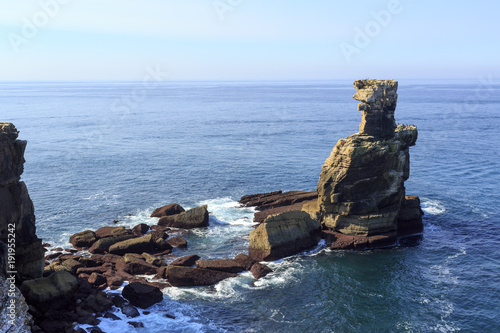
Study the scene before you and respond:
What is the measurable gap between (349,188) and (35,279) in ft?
118

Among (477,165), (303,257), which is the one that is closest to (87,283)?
(303,257)

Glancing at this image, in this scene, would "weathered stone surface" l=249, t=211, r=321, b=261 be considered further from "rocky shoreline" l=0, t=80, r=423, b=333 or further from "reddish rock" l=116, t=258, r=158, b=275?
"reddish rock" l=116, t=258, r=158, b=275

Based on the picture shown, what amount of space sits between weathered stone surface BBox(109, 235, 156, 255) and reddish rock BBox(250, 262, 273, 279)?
1301 cm

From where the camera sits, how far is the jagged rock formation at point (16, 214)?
35.0 meters

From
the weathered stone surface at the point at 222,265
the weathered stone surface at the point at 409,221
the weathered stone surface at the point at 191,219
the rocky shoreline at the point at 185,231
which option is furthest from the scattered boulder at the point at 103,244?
the weathered stone surface at the point at 409,221

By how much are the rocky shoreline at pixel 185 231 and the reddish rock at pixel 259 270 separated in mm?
111

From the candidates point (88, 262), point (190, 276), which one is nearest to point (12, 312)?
point (190, 276)

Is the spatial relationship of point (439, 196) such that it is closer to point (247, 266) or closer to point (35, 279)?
point (247, 266)

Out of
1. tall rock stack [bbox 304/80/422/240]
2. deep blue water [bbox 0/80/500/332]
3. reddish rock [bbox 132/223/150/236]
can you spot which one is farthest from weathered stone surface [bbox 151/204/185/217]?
tall rock stack [bbox 304/80/422/240]

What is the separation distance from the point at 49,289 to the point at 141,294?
7569mm

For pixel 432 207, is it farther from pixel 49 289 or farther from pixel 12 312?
pixel 12 312

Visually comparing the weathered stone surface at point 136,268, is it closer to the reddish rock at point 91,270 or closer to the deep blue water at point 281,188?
the reddish rock at point 91,270

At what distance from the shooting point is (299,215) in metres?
54.2

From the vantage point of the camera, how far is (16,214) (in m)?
36.7
